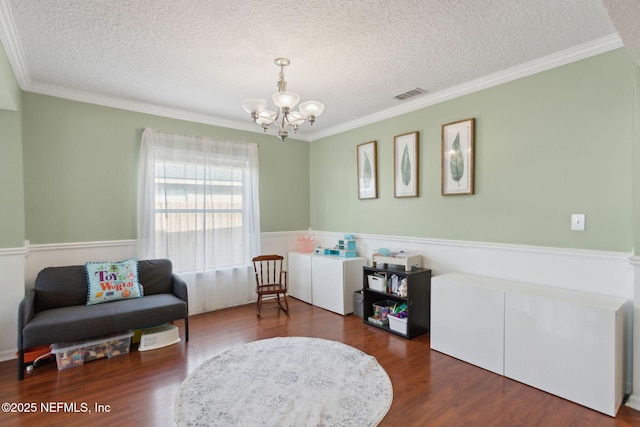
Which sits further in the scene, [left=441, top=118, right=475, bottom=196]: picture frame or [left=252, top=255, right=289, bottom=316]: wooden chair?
[left=252, top=255, right=289, bottom=316]: wooden chair

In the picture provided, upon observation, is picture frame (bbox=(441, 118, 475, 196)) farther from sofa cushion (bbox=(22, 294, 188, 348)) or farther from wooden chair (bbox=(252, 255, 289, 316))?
sofa cushion (bbox=(22, 294, 188, 348))

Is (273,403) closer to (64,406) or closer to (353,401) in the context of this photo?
(353,401)

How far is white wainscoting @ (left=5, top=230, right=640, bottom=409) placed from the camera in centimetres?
234

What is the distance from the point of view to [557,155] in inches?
105

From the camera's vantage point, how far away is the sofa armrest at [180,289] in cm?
338

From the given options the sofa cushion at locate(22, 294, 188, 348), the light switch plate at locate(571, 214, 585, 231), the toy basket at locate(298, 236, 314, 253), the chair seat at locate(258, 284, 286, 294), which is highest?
the light switch plate at locate(571, 214, 585, 231)

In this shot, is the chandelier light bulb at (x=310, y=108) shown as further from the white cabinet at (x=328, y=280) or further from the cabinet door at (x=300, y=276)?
the cabinet door at (x=300, y=276)

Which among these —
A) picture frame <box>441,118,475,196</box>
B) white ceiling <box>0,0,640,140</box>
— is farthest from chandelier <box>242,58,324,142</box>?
picture frame <box>441,118,475,196</box>

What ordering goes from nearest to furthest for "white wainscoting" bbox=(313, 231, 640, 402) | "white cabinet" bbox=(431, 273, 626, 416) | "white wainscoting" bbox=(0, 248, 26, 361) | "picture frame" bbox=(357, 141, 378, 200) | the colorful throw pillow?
"white cabinet" bbox=(431, 273, 626, 416) < "white wainscoting" bbox=(313, 231, 640, 402) < "white wainscoting" bbox=(0, 248, 26, 361) < the colorful throw pillow < "picture frame" bbox=(357, 141, 378, 200)

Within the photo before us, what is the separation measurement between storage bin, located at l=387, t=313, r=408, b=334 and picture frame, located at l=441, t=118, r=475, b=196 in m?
1.42

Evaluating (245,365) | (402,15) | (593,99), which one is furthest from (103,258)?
(593,99)

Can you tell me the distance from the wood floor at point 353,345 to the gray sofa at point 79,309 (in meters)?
0.31

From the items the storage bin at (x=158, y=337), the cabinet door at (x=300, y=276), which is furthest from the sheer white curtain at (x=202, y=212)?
the storage bin at (x=158, y=337)

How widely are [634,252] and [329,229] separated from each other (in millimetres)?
3487
